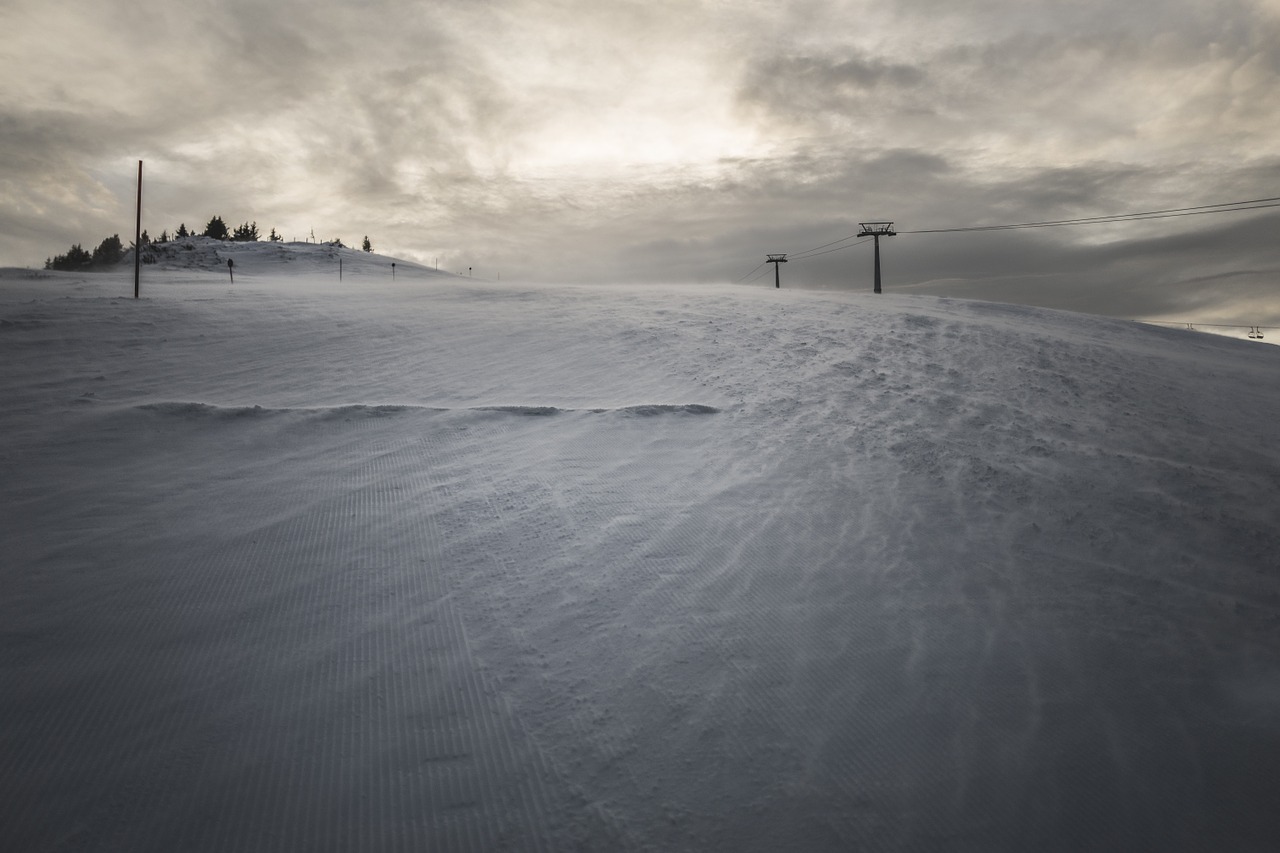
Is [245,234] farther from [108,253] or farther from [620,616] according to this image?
[620,616]

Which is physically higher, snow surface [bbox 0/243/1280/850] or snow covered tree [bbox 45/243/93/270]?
snow covered tree [bbox 45/243/93/270]

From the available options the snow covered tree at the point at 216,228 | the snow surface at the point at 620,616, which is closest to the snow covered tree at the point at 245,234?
the snow covered tree at the point at 216,228

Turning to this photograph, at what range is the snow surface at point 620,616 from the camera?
3145 millimetres

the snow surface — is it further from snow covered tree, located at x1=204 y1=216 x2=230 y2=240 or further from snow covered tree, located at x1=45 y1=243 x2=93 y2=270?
snow covered tree, located at x1=204 y1=216 x2=230 y2=240

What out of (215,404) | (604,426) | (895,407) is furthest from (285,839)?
(895,407)

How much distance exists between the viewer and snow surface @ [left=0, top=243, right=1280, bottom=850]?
3145 millimetres

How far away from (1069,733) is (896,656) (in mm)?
1055

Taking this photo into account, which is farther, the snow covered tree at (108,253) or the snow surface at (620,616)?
the snow covered tree at (108,253)

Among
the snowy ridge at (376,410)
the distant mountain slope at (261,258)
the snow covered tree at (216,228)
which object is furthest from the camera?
the snow covered tree at (216,228)

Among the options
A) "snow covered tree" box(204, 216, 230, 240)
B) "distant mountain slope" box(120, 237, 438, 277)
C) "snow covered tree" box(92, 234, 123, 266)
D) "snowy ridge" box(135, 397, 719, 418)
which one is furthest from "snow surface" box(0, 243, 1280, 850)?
"snow covered tree" box(204, 216, 230, 240)

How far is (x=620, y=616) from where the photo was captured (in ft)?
14.4

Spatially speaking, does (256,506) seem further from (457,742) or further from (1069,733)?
(1069,733)

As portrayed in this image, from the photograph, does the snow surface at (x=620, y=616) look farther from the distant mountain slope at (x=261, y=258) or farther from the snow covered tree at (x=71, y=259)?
the snow covered tree at (x=71, y=259)

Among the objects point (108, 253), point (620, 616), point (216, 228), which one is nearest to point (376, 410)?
point (620, 616)
